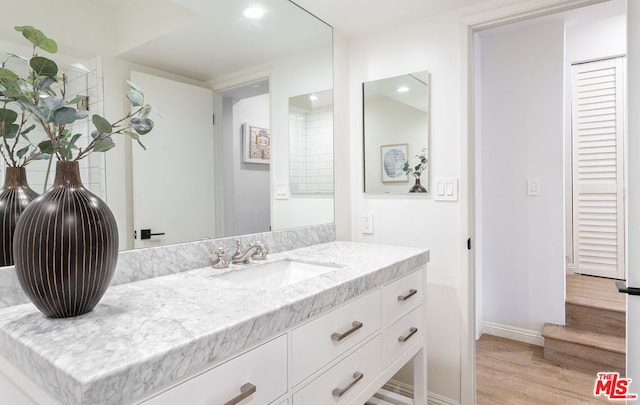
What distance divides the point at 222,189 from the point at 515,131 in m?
2.49

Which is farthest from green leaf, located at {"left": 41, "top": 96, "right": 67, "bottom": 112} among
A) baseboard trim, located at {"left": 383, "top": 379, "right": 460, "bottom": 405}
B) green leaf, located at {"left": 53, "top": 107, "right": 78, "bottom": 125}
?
baseboard trim, located at {"left": 383, "top": 379, "right": 460, "bottom": 405}

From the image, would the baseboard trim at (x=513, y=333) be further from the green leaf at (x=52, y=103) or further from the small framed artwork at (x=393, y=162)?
the green leaf at (x=52, y=103)

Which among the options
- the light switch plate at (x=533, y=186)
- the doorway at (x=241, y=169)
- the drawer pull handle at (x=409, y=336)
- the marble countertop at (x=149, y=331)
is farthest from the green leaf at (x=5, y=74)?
the light switch plate at (x=533, y=186)

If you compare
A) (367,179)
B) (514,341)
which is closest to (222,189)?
(367,179)

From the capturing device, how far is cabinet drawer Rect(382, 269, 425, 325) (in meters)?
1.41

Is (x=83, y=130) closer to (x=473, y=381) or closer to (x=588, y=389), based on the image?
(x=473, y=381)

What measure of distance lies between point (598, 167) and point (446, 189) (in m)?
2.27

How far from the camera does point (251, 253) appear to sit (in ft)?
5.03

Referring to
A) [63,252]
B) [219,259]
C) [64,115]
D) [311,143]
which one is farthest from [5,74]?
[311,143]

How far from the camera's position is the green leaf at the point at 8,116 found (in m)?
0.95

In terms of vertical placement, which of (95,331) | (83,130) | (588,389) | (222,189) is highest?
(83,130)

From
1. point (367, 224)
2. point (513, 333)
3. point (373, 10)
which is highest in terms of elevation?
point (373, 10)

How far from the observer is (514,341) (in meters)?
2.95

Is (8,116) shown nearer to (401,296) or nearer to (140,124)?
(140,124)
